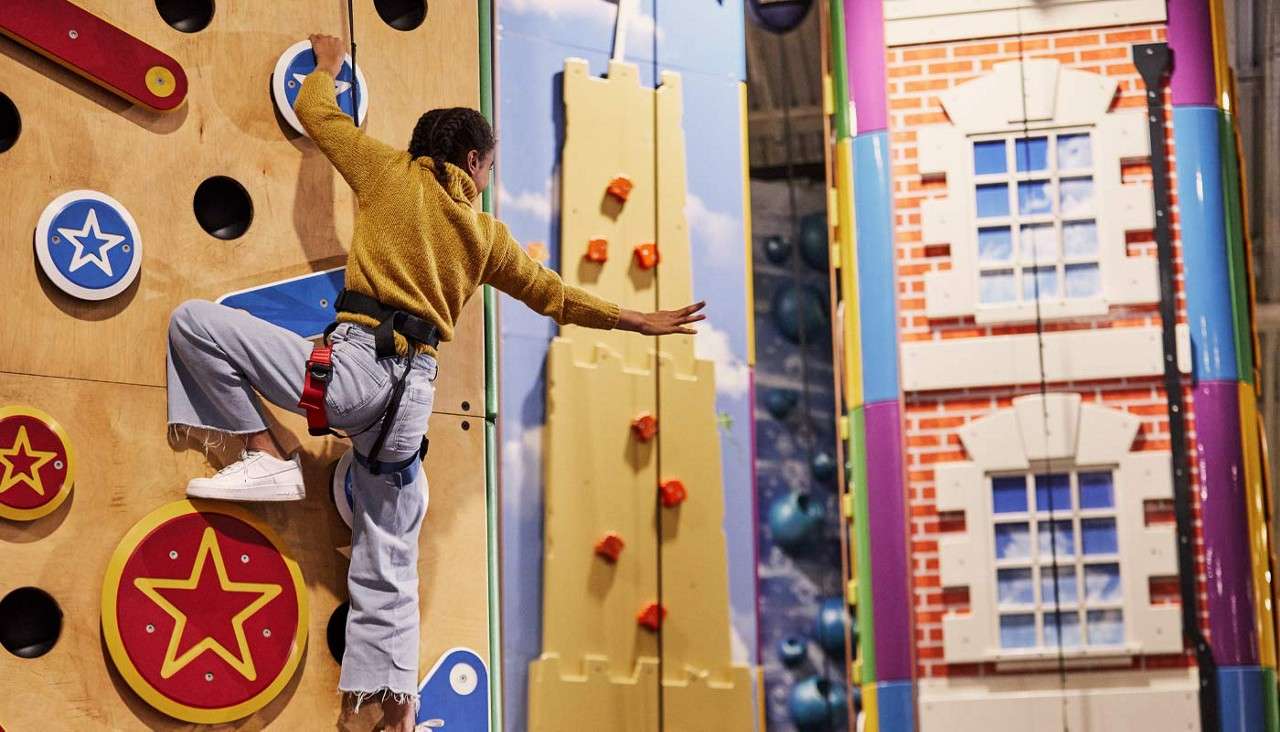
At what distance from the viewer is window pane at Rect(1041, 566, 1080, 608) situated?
4.31 metres

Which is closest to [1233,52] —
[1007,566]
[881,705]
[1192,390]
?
[1192,390]

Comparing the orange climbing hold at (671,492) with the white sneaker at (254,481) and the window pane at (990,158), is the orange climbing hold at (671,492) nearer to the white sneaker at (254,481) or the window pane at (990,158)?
the white sneaker at (254,481)

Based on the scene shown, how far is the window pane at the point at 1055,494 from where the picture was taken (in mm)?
4367

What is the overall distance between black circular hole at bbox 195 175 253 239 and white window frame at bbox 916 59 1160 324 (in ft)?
6.54

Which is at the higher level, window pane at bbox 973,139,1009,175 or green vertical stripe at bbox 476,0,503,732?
window pane at bbox 973,139,1009,175

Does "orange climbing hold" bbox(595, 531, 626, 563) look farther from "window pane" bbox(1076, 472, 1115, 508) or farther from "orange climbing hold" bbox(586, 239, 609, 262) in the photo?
"window pane" bbox(1076, 472, 1115, 508)

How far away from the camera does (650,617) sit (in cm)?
397

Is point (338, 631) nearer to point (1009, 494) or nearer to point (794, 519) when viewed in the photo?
point (794, 519)

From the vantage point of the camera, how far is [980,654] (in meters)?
4.31

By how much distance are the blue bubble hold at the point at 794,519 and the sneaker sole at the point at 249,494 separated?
158 cm

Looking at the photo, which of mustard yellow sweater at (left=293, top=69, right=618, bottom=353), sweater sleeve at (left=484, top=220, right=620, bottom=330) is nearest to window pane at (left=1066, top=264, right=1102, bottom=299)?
sweater sleeve at (left=484, top=220, right=620, bottom=330)

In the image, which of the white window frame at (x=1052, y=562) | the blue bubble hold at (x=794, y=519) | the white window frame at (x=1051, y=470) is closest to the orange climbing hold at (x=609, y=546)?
the blue bubble hold at (x=794, y=519)

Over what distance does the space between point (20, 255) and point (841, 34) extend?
8.30ft

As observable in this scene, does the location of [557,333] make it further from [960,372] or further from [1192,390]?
[1192,390]
